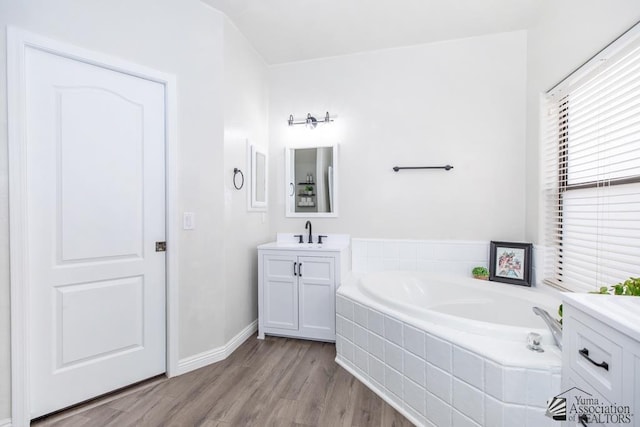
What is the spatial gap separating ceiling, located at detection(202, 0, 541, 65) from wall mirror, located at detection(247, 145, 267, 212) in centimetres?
103

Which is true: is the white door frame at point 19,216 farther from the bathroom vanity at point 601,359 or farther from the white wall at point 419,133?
the bathroom vanity at point 601,359

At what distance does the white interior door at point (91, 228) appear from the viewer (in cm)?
157

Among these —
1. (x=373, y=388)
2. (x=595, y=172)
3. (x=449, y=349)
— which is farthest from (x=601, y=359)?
(x=595, y=172)

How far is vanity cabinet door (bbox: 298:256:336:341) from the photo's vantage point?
8.12 ft

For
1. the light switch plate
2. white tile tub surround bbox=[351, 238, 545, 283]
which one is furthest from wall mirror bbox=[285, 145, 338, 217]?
the light switch plate

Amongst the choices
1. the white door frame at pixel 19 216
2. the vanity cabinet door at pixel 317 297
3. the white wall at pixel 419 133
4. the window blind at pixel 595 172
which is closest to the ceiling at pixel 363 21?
the white wall at pixel 419 133

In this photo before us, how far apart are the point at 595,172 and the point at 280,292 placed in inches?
95.6

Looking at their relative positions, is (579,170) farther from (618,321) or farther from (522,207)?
(618,321)

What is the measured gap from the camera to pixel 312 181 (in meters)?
3.01

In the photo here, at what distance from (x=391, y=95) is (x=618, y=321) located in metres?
2.51

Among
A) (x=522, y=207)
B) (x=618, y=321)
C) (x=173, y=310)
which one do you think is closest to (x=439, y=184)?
(x=522, y=207)

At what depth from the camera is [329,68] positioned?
9.71ft

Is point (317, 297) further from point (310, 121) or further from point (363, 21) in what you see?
point (363, 21)

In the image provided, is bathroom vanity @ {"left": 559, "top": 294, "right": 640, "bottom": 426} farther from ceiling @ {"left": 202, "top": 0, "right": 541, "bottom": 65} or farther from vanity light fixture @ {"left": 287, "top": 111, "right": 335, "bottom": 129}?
vanity light fixture @ {"left": 287, "top": 111, "right": 335, "bottom": 129}
